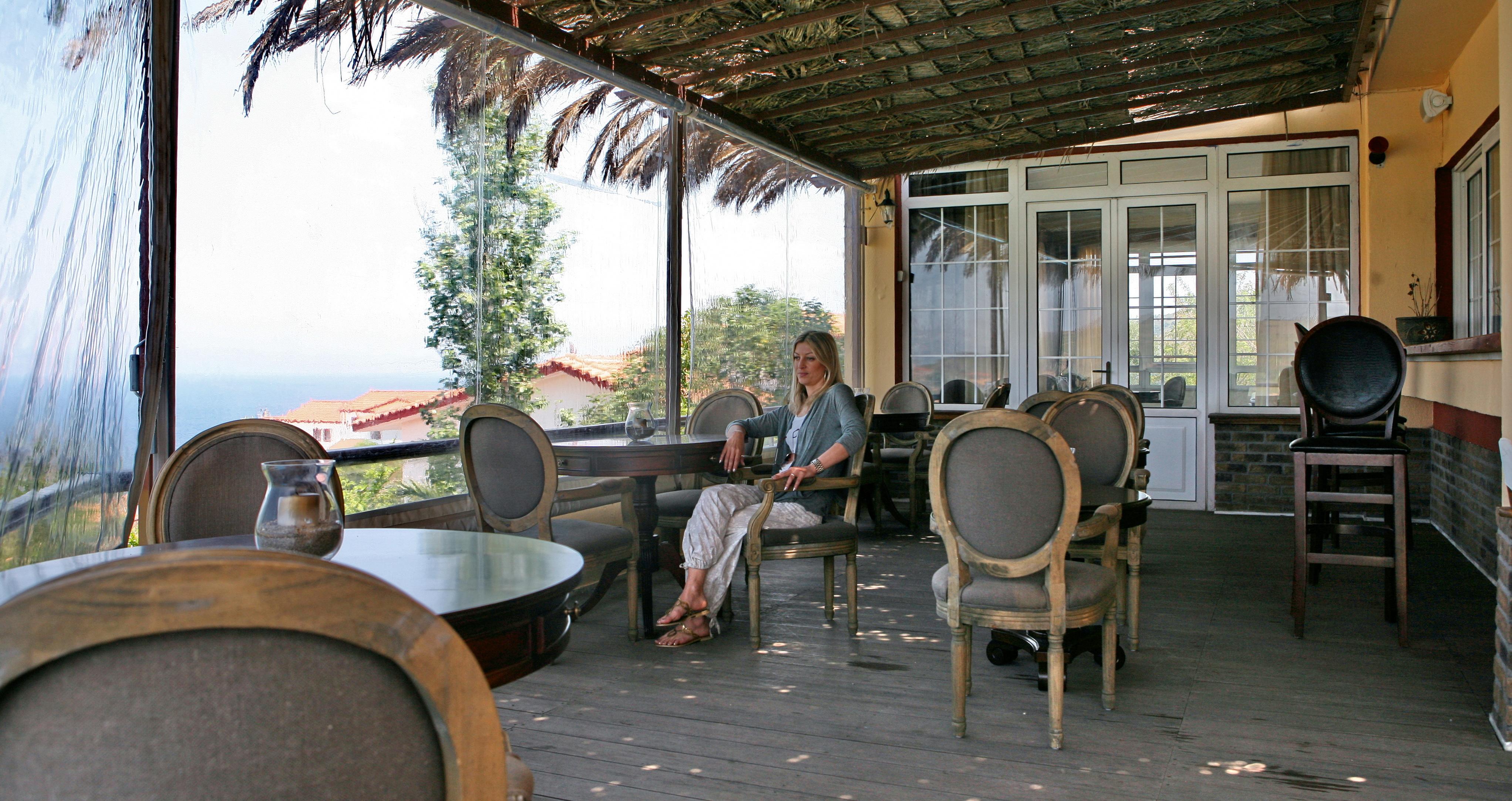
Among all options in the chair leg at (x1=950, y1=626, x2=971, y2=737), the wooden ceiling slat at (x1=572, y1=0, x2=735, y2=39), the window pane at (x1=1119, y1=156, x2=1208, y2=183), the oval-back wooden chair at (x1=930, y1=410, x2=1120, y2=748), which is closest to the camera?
the oval-back wooden chair at (x1=930, y1=410, x2=1120, y2=748)

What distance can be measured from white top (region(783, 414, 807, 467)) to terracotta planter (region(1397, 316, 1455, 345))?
4152mm

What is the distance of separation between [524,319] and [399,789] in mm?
3770

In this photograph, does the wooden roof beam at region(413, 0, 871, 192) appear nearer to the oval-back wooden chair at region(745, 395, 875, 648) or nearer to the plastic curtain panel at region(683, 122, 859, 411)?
the plastic curtain panel at region(683, 122, 859, 411)

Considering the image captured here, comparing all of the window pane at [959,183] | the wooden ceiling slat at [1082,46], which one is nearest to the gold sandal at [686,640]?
the wooden ceiling slat at [1082,46]

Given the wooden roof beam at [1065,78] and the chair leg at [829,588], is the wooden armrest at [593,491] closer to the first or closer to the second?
the chair leg at [829,588]

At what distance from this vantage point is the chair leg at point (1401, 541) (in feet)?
12.3

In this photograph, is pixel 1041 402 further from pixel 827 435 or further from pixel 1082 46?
pixel 1082 46

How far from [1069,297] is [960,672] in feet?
19.7

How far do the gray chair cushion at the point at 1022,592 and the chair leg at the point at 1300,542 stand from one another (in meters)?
1.40

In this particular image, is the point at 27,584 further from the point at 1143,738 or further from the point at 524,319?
the point at 524,319

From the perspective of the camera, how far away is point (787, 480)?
155 inches

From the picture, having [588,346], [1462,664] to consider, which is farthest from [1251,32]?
[588,346]

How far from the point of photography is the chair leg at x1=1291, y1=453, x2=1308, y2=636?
392 cm

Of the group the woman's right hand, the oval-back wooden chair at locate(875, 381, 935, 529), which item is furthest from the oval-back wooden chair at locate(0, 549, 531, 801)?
the oval-back wooden chair at locate(875, 381, 935, 529)
